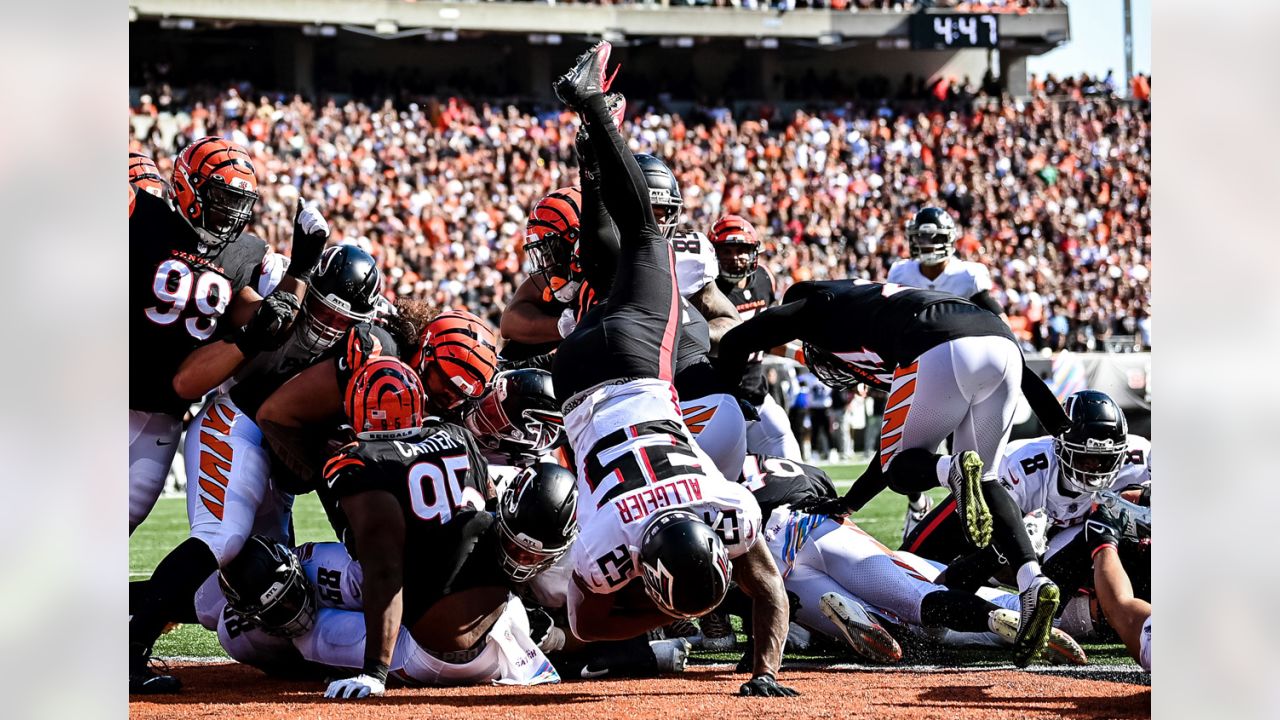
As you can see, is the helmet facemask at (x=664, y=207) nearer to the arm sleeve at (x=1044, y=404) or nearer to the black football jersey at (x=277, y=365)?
the black football jersey at (x=277, y=365)

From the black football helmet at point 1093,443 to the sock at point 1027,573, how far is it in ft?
2.63

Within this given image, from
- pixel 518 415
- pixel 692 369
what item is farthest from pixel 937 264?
pixel 518 415

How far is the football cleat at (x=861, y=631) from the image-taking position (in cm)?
532

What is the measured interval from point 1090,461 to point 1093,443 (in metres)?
0.09

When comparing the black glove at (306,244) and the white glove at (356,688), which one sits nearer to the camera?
the white glove at (356,688)

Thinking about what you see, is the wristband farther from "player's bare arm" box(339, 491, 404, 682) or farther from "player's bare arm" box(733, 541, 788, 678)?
"player's bare arm" box(733, 541, 788, 678)

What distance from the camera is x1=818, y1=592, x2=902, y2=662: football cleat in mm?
5316

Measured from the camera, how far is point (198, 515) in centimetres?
525

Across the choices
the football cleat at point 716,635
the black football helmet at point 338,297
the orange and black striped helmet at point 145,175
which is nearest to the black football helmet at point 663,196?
the black football helmet at point 338,297

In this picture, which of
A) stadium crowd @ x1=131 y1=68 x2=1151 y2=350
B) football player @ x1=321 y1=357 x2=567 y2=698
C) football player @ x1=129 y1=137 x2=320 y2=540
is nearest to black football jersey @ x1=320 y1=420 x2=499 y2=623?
football player @ x1=321 y1=357 x2=567 y2=698

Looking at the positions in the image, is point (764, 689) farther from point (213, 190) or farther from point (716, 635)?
point (213, 190)

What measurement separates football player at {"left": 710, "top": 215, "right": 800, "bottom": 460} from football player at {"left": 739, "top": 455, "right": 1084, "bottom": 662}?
102cm
